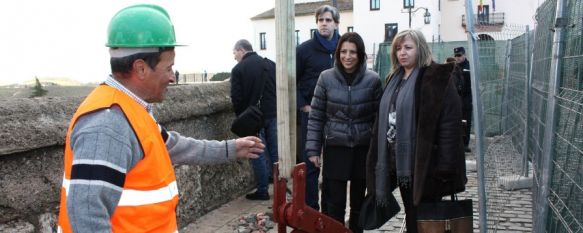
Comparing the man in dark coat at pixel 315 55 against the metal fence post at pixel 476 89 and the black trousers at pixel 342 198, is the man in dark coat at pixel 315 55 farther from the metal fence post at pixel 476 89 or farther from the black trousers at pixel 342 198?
the metal fence post at pixel 476 89

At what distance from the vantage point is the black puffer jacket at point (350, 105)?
4121 mm

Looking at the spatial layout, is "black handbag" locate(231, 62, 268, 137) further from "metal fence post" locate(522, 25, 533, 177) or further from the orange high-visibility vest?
"metal fence post" locate(522, 25, 533, 177)

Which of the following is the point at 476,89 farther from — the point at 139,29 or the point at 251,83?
the point at 251,83

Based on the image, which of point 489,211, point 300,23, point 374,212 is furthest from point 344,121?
point 300,23

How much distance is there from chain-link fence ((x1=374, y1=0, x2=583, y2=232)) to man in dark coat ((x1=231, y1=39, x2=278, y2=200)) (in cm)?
227

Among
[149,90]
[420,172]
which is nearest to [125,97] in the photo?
[149,90]

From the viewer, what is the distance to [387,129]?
3828 mm

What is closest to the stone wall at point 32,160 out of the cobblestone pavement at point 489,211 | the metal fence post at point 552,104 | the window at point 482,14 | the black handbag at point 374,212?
the cobblestone pavement at point 489,211

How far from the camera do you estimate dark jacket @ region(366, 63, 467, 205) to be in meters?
3.54

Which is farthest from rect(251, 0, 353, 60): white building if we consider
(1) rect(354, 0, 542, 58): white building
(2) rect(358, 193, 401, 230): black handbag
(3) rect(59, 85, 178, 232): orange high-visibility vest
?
(3) rect(59, 85, 178, 232): orange high-visibility vest

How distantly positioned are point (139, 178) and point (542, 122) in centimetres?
396

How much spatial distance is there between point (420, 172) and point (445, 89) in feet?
1.89

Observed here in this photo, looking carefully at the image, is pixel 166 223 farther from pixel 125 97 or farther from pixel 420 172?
pixel 420 172

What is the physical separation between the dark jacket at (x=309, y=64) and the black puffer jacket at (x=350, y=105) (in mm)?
978
